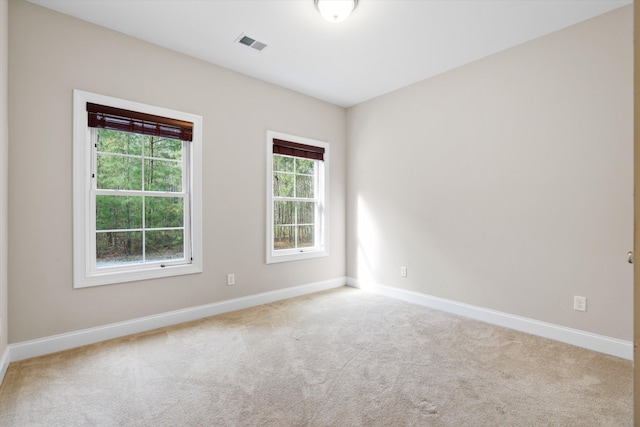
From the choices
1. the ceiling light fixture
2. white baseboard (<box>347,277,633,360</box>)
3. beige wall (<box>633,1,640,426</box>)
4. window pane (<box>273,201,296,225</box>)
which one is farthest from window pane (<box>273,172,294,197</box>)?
beige wall (<box>633,1,640,426</box>)

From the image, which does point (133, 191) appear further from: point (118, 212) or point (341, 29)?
point (341, 29)

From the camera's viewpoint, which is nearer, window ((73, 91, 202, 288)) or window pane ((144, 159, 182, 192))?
window ((73, 91, 202, 288))

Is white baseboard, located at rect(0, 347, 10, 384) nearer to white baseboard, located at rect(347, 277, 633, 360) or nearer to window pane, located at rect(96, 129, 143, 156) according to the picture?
window pane, located at rect(96, 129, 143, 156)

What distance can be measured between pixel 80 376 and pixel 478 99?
418 cm

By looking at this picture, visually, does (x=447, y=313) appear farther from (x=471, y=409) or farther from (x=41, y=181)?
(x=41, y=181)

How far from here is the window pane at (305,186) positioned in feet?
14.4

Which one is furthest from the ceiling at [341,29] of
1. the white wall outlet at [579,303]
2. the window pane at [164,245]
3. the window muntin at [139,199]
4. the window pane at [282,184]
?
the white wall outlet at [579,303]

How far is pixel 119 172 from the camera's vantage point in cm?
292

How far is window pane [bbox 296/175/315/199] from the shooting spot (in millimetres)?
4391

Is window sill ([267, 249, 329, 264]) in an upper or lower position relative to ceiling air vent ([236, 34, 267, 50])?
lower

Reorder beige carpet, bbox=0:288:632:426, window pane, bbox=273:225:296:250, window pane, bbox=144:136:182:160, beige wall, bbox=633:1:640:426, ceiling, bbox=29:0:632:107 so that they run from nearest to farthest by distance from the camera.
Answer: beige wall, bbox=633:1:640:426 → beige carpet, bbox=0:288:632:426 → ceiling, bbox=29:0:632:107 → window pane, bbox=144:136:182:160 → window pane, bbox=273:225:296:250

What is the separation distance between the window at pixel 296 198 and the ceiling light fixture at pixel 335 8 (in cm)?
169

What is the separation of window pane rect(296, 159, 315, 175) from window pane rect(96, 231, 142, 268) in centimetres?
213

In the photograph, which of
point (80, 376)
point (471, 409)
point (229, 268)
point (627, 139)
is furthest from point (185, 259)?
point (627, 139)
